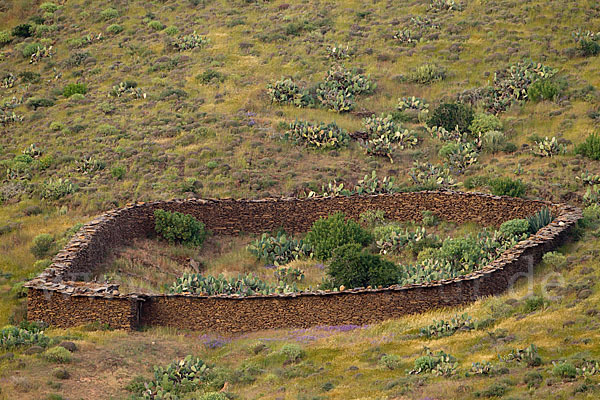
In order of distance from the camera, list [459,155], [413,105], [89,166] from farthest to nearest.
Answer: [413,105]
[89,166]
[459,155]

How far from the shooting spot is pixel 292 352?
24453mm

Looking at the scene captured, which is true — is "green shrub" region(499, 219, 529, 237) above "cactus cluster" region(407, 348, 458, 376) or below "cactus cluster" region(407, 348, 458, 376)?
below

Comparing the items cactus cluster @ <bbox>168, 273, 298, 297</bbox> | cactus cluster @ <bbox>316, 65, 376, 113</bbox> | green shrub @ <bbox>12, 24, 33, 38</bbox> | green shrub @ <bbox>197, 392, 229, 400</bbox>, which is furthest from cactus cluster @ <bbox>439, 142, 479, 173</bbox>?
green shrub @ <bbox>12, 24, 33, 38</bbox>

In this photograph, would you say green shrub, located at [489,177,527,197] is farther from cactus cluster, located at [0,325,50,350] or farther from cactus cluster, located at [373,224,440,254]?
cactus cluster, located at [0,325,50,350]

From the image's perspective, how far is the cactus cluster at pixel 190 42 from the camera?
196 ft

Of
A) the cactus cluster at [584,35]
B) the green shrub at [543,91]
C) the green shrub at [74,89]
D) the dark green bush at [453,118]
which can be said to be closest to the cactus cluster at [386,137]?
the dark green bush at [453,118]

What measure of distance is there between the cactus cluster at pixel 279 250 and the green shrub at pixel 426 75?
19849mm

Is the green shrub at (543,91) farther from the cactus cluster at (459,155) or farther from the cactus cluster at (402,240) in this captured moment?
the cactus cluster at (402,240)

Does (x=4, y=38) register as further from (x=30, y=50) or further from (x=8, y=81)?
(x=8, y=81)

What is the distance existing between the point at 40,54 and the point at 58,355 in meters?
42.5

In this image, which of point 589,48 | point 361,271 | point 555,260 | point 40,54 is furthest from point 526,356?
point 40,54

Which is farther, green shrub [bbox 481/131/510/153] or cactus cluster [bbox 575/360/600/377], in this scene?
green shrub [bbox 481/131/510/153]

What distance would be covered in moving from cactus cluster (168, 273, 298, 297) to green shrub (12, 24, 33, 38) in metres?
40.8

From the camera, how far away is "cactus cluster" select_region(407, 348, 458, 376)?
69.8 feet
